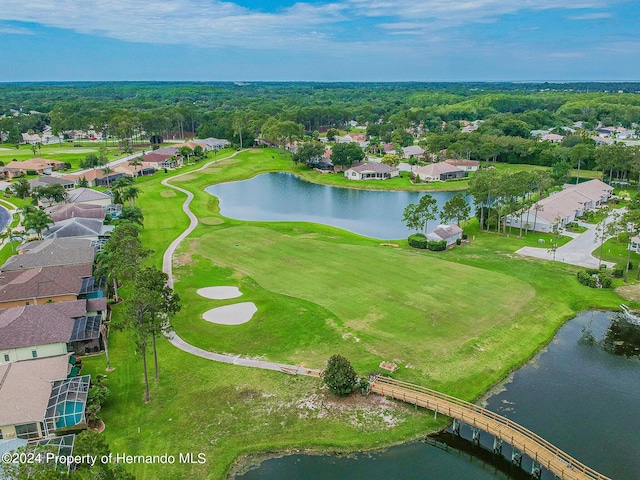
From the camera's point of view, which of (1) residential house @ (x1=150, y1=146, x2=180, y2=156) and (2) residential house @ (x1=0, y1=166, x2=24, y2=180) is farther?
(1) residential house @ (x1=150, y1=146, x2=180, y2=156)

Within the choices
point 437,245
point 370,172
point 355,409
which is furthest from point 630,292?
point 370,172

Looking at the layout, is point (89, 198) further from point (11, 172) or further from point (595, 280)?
point (595, 280)

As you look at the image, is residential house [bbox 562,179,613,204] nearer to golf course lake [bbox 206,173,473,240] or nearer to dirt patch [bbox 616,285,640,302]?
golf course lake [bbox 206,173,473,240]

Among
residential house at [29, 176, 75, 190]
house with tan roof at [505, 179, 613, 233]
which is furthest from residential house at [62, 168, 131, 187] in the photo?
house with tan roof at [505, 179, 613, 233]

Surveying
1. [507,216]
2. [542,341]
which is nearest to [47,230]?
[542,341]

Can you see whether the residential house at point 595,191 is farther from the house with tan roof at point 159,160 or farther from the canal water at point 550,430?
the house with tan roof at point 159,160

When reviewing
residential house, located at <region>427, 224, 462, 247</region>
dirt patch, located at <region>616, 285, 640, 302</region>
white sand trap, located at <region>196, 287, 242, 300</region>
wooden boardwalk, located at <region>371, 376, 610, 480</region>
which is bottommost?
wooden boardwalk, located at <region>371, 376, 610, 480</region>

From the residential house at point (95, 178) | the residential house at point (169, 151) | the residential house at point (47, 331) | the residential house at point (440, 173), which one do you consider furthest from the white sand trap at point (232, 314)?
the residential house at point (169, 151)
